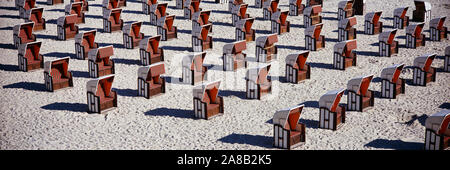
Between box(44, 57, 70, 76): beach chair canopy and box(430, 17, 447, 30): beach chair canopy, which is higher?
box(430, 17, 447, 30): beach chair canopy

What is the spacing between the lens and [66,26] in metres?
26.7

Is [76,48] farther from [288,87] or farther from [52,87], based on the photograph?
[288,87]

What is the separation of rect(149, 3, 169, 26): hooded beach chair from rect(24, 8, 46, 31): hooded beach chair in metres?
4.80

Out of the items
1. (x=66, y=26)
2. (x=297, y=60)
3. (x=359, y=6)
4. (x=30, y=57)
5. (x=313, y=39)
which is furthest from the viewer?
(x=359, y=6)

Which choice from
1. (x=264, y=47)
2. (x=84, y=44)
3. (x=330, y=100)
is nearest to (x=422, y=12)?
(x=264, y=47)

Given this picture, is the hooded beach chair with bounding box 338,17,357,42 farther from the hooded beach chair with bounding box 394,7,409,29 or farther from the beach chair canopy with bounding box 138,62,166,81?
the beach chair canopy with bounding box 138,62,166,81

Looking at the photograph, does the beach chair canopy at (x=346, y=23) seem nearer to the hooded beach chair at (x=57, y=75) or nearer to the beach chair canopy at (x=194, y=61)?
the beach chair canopy at (x=194, y=61)

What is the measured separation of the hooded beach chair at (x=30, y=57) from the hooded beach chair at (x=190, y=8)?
934 cm

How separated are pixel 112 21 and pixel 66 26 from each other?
7.35 ft

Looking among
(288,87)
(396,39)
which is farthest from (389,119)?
(396,39)

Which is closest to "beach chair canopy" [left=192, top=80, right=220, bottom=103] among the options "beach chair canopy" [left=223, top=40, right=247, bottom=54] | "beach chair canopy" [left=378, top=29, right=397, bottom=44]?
"beach chair canopy" [left=223, top=40, right=247, bottom=54]

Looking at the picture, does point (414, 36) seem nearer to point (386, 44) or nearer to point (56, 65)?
point (386, 44)

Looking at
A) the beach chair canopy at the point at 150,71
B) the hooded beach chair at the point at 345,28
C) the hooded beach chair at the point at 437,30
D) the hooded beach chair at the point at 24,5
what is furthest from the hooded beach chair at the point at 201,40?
the hooded beach chair at the point at 437,30

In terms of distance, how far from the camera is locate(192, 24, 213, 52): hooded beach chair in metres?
25.4
